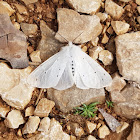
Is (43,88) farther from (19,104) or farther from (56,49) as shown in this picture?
(56,49)

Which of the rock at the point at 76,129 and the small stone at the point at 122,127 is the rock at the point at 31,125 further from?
the small stone at the point at 122,127

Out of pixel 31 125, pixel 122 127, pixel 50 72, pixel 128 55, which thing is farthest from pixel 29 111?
pixel 128 55

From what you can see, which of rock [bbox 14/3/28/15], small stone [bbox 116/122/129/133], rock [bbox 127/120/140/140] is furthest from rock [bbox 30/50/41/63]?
rock [bbox 127/120/140/140]

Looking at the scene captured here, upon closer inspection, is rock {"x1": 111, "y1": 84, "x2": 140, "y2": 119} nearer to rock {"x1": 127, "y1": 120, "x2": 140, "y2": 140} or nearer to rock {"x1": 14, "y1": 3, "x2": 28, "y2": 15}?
rock {"x1": 127, "y1": 120, "x2": 140, "y2": 140}

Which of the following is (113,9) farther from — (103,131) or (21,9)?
(103,131)

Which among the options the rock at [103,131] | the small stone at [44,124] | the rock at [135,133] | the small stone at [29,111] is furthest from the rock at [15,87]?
the rock at [135,133]
